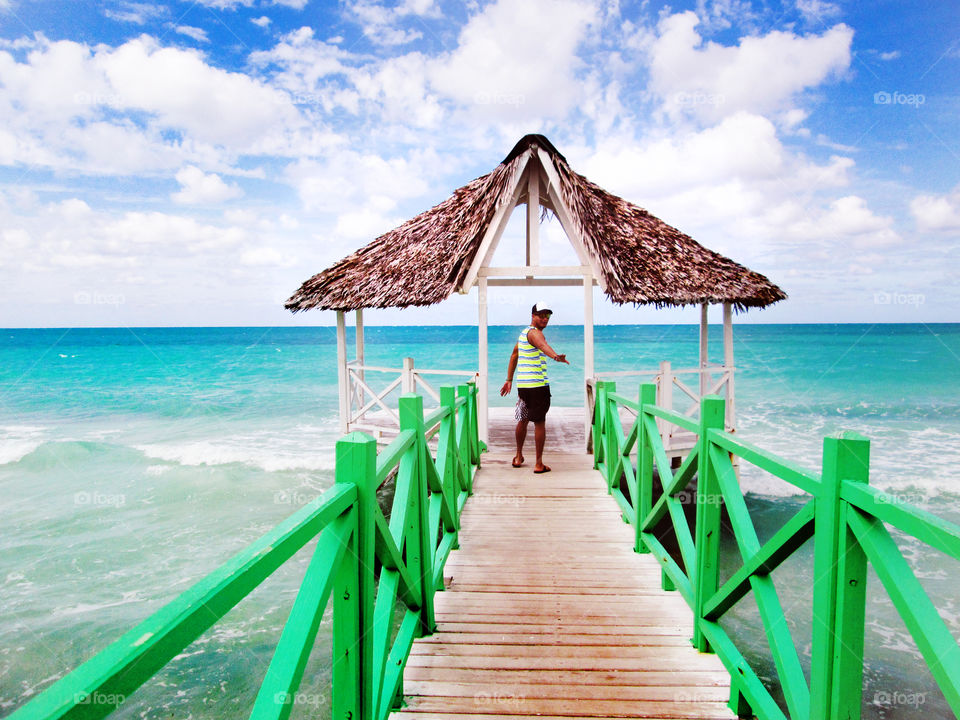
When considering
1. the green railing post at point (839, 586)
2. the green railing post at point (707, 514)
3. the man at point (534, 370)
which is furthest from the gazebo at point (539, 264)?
the green railing post at point (839, 586)

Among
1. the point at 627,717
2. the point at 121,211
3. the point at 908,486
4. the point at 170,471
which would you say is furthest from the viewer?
the point at 121,211

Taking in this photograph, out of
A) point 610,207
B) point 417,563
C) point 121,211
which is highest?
point 121,211

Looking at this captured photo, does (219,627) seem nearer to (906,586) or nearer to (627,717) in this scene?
(627,717)

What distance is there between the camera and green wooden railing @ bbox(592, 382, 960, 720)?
1309mm

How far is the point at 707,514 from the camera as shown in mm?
2568

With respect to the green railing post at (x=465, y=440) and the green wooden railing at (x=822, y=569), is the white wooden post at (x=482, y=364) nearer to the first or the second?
the green railing post at (x=465, y=440)

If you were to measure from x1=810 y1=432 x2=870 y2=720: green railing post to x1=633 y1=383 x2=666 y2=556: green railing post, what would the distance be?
7.12ft

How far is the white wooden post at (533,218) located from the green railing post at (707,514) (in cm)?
479

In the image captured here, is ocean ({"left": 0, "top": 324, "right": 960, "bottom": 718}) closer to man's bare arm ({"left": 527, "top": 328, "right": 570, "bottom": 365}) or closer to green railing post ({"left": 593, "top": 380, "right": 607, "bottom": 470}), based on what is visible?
green railing post ({"left": 593, "top": 380, "right": 607, "bottom": 470})

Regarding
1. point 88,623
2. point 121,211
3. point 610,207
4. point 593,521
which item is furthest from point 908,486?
point 121,211

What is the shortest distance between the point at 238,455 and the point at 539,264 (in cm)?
933

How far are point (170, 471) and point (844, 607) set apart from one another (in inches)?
514

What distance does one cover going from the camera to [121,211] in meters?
38.6

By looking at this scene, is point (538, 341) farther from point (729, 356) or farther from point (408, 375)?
point (729, 356)
